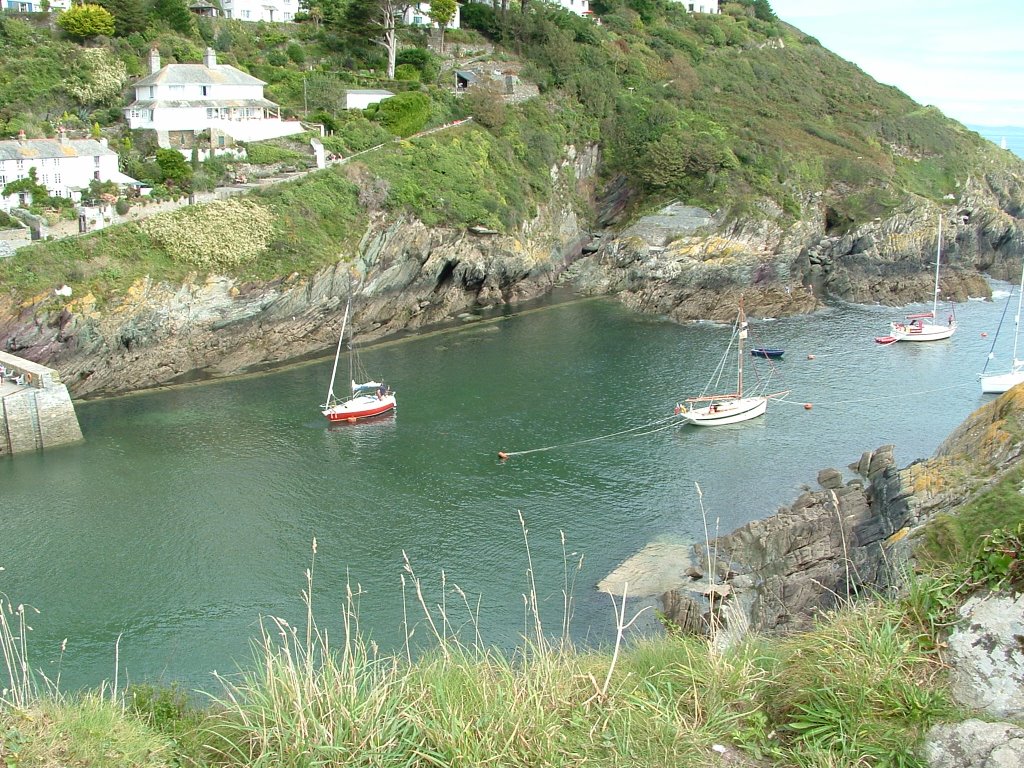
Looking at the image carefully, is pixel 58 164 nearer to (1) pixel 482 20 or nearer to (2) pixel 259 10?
(2) pixel 259 10

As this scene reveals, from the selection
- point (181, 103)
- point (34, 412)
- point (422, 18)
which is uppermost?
point (422, 18)

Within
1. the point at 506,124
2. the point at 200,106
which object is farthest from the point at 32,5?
the point at 506,124

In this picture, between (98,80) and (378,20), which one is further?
(378,20)

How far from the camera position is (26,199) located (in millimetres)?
47562

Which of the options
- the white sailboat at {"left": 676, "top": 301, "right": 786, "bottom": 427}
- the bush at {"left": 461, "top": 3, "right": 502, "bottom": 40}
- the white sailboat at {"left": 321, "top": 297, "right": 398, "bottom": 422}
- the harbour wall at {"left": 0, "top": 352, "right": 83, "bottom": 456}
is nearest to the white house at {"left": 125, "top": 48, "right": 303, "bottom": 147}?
the white sailboat at {"left": 321, "top": 297, "right": 398, "bottom": 422}

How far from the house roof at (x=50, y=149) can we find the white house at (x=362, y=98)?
60.4 feet


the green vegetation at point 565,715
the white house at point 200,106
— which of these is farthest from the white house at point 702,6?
the green vegetation at point 565,715

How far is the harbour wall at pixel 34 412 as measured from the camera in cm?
3731

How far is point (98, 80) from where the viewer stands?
194ft

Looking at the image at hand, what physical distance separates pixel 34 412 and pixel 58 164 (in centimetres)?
1795

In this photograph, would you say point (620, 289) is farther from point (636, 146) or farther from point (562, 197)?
point (636, 146)

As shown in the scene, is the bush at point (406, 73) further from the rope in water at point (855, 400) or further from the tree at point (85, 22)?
the rope in water at point (855, 400)

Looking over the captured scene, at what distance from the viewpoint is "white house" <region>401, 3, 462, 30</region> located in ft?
261

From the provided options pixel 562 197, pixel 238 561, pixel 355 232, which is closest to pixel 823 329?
pixel 562 197
